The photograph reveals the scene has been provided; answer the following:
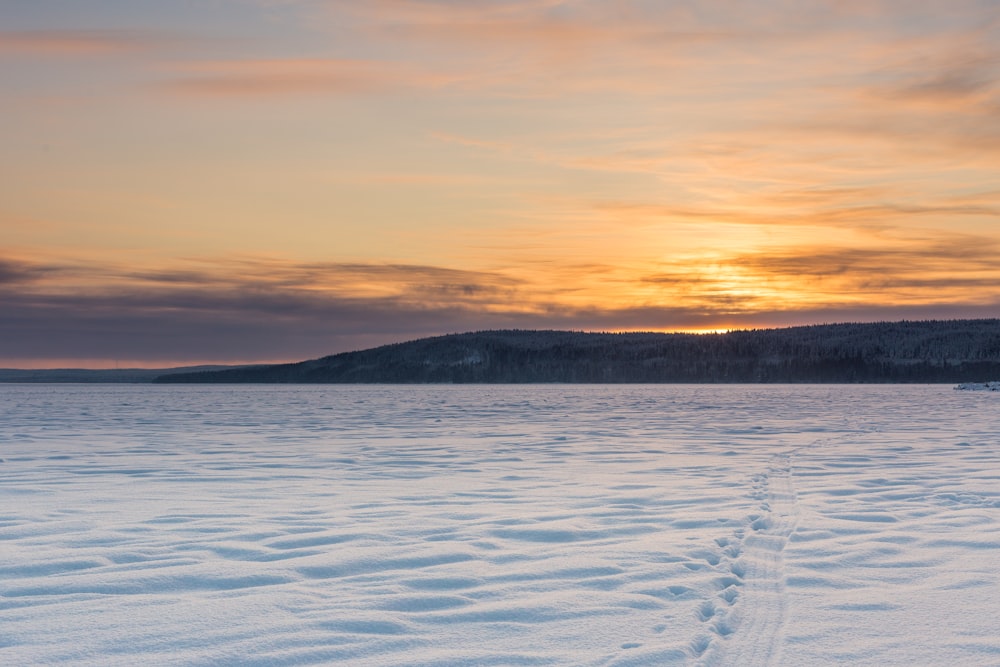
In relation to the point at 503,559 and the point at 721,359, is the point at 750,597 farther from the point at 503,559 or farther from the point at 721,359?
the point at 721,359

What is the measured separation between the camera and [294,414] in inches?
1157

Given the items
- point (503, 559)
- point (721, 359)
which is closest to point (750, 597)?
point (503, 559)

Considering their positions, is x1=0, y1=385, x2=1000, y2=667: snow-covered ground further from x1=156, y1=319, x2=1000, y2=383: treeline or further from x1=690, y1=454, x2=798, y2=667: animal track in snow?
x1=156, y1=319, x2=1000, y2=383: treeline

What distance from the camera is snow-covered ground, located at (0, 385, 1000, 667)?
4.70 metres

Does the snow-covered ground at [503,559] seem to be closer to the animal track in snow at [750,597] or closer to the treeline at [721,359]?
the animal track in snow at [750,597]

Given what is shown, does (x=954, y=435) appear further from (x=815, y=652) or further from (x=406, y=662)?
(x=406, y=662)

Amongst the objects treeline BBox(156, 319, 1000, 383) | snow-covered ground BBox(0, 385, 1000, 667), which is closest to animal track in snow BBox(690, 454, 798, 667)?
snow-covered ground BBox(0, 385, 1000, 667)

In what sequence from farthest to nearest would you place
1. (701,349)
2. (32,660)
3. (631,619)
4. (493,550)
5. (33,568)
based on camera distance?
(701,349), (493,550), (33,568), (631,619), (32,660)

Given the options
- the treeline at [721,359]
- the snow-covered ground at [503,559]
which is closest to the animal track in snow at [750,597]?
the snow-covered ground at [503,559]

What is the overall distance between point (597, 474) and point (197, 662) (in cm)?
809

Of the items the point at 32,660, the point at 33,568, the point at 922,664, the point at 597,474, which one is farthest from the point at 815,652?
the point at 597,474

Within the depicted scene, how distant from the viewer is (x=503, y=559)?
22.0 feet

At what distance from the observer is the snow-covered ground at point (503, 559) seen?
15.4 ft

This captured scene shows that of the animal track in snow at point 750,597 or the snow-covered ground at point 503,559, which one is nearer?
the animal track in snow at point 750,597
